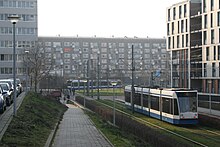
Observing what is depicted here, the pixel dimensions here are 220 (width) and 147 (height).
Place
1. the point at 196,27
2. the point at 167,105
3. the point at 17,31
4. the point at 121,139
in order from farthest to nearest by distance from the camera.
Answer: the point at 17,31, the point at 196,27, the point at 167,105, the point at 121,139

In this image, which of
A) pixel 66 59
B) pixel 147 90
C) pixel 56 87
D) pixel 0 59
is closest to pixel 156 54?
pixel 66 59

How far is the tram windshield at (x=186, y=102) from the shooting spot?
3084 centimetres

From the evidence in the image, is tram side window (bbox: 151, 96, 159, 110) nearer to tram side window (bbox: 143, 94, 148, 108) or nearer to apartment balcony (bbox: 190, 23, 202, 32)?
tram side window (bbox: 143, 94, 148, 108)

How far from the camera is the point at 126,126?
27.8 metres

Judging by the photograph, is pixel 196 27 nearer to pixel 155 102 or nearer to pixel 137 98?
pixel 137 98

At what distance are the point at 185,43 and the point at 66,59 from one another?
210 feet

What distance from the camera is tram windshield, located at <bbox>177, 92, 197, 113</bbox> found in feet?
101

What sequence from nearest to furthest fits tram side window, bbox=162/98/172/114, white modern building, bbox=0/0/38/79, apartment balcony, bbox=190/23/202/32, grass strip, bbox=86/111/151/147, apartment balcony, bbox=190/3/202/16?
grass strip, bbox=86/111/151/147, tram side window, bbox=162/98/172/114, apartment balcony, bbox=190/23/202/32, apartment balcony, bbox=190/3/202/16, white modern building, bbox=0/0/38/79

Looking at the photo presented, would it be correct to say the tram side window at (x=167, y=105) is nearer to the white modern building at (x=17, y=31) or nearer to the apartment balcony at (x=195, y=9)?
the apartment balcony at (x=195, y=9)

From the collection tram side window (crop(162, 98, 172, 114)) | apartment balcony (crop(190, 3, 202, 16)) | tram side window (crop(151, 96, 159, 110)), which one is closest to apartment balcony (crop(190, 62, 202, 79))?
apartment balcony (crop(190, 3, 202, 16))

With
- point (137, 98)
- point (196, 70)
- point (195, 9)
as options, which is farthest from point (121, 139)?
point (195, 9)

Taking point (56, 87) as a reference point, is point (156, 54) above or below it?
above

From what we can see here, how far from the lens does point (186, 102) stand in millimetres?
31094

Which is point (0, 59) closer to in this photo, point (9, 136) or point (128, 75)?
point (128, 75)
